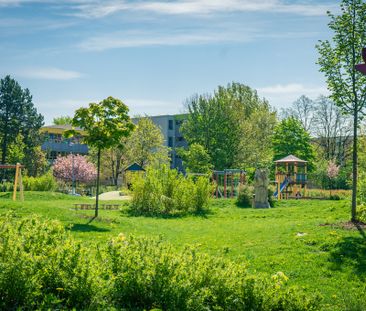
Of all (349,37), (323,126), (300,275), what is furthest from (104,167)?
(300,275)

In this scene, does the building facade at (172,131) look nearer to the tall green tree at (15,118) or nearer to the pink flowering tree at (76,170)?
the pink flowering tree at (76,170)

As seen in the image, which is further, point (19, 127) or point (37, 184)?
point (19, 127)

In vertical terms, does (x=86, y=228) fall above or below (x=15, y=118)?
below

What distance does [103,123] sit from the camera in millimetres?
18953

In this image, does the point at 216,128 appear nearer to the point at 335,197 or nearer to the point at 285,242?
the point at 335,197

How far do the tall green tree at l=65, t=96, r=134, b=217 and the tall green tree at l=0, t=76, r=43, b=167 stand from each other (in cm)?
3320

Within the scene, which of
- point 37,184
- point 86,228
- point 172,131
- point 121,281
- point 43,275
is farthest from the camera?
point 172,131

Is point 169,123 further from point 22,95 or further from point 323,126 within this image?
point 22,95

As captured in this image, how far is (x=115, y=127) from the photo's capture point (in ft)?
61.8

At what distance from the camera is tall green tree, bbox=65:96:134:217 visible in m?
18.9

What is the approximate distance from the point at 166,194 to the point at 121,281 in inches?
718

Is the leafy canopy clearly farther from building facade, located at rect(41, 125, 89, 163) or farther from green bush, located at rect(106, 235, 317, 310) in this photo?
building facade, located at rect(41, 125, 89, 163)

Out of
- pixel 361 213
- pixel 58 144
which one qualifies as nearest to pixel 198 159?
pixel 361 213

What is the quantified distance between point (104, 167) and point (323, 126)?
89.6ft
